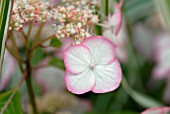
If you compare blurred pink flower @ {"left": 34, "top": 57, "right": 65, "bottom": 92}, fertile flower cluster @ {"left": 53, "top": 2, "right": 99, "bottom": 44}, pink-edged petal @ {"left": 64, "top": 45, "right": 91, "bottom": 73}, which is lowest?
blurred pink flower @ {"left": 34, "top": 57, "right": 65, "bottom": 92}

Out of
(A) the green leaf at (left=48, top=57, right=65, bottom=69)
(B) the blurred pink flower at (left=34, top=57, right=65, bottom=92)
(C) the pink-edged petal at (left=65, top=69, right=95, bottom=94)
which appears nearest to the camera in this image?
(C) the pink-edged petal at (left=65, top=69, right=95, bottom=94)

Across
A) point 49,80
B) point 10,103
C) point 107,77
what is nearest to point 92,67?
point 107,77

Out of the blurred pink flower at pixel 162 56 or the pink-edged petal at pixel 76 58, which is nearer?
the pink-edged petal at pixel 76 58

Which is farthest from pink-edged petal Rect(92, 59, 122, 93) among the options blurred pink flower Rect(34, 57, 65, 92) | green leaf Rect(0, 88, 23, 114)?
blurred pink flower Rect(34, 57, 65, 92)

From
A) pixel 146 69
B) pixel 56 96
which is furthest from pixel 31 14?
pixel 146 69

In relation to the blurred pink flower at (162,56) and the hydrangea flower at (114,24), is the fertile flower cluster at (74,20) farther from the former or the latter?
the blurred pink flower at (162,56)

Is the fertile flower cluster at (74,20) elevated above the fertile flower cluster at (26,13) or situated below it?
below

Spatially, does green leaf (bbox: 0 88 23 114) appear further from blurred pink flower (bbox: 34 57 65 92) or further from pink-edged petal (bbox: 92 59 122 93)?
blurred pink flower (bbox: 34 57 65 92)

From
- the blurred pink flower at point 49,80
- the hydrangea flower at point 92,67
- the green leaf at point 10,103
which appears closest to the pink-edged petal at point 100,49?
the hydrangea flower at point 92,67
